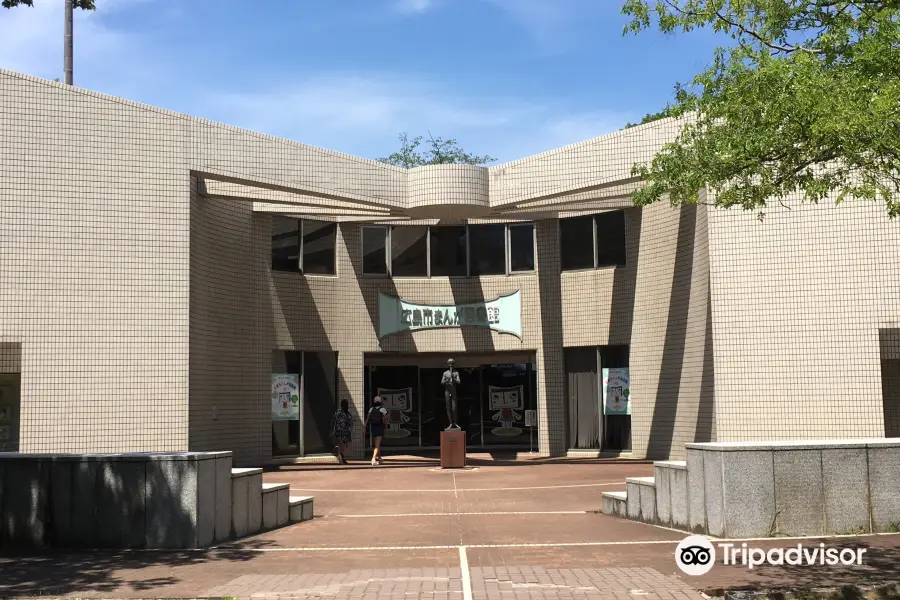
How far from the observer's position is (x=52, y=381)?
16.4 metres

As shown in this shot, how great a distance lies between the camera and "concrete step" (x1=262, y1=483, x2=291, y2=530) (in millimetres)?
11516

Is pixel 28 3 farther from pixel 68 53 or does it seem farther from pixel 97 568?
pixel 68 53

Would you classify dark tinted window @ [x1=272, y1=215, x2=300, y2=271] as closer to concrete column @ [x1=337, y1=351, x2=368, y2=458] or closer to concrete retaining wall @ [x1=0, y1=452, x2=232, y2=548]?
concrete column @ [x1=337, y1=351, x2=368, y2=458]

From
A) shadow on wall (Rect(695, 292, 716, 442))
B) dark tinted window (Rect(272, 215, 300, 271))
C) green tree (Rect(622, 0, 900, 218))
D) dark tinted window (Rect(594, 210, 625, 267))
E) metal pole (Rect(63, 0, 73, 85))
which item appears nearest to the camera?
green tree (Rect(622, 0, 900, 218))

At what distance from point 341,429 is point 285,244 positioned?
4.64 metres

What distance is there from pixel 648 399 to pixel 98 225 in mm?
12314

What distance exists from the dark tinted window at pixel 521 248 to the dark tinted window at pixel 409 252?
2213mm

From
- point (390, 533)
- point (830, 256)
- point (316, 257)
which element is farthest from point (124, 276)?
point (830, 256)

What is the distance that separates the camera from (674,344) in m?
20.0

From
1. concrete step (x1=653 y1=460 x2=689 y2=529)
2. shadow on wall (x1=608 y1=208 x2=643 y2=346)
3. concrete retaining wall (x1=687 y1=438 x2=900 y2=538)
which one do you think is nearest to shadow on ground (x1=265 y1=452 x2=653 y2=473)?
shadow on wall (x1=608 y1=208 x2=643 y2=346)

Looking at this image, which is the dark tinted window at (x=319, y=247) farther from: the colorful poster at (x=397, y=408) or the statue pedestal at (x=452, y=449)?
the statue pedestal at (x=452, y=449)

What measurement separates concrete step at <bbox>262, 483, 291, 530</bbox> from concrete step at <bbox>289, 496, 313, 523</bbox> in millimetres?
136

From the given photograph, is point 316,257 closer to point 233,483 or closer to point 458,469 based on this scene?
point 458,469

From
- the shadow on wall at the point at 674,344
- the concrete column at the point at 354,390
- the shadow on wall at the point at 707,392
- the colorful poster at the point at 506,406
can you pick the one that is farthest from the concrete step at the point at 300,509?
the colorful poster at the point at 506,406
